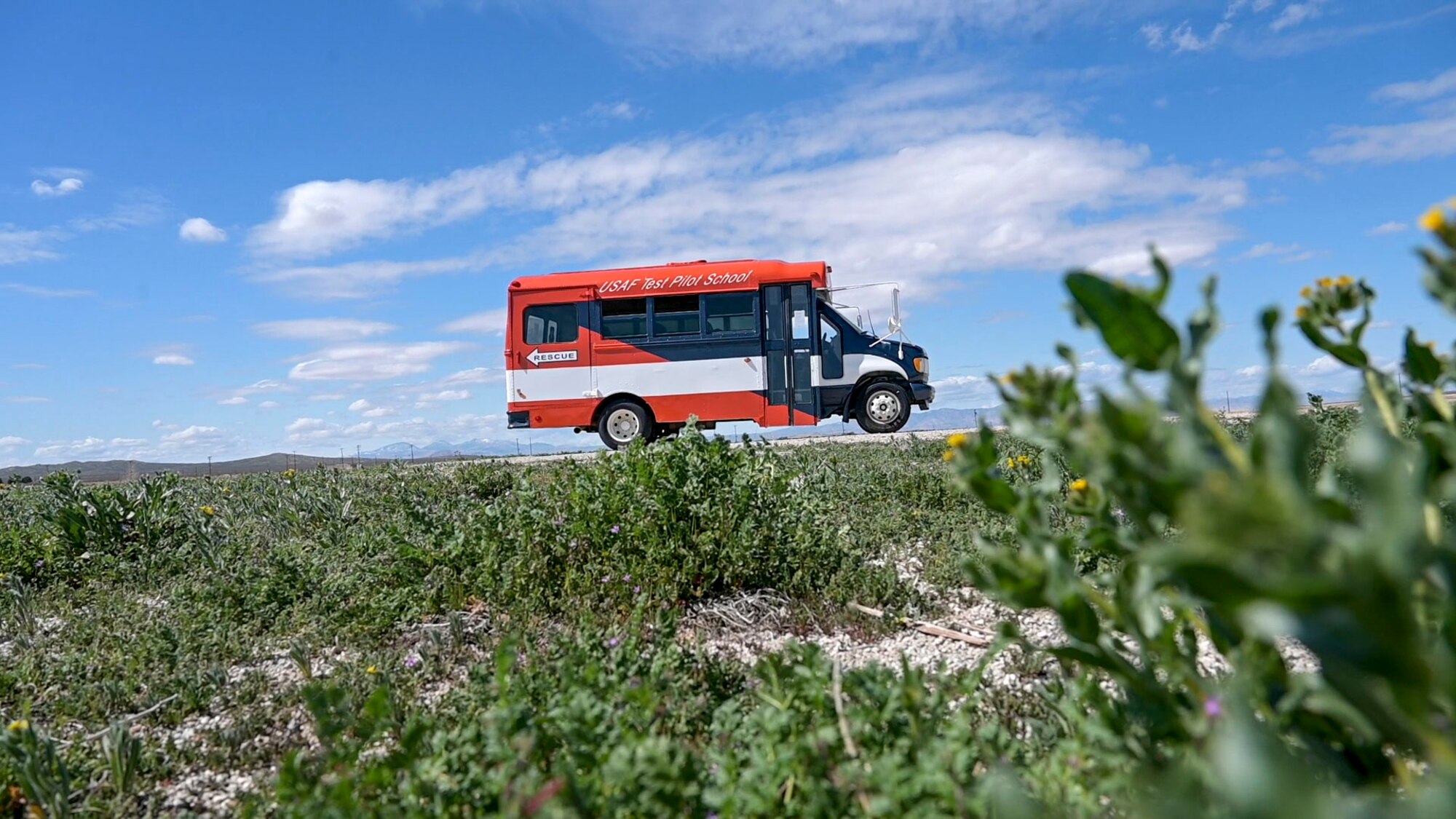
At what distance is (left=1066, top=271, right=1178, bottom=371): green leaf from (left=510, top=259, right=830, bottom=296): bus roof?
13.2 metres

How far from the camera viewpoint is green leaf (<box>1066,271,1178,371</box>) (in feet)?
3.72

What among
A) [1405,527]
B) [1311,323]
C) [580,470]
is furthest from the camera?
[580,470]

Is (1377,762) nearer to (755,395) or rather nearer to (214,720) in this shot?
(214,720)

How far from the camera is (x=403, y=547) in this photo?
4129 mm

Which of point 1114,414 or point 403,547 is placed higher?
point 1114,414

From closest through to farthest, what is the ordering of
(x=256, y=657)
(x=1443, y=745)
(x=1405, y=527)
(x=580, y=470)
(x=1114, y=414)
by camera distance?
(x=1405, y=527), (x=1443, y=745), (x=1114, y=414), (x=256, y=657), (x=580, y=470)

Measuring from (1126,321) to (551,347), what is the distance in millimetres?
13882

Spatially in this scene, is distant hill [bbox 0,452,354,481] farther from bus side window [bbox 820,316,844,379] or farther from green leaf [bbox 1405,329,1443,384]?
green leaf [bbox 1405,329,1443,384]

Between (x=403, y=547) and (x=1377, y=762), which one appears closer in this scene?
(x=1377, y=762)

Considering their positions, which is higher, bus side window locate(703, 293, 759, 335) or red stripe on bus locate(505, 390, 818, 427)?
bus side window locate(703, 293, 759, 335)

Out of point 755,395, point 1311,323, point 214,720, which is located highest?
point 755,395

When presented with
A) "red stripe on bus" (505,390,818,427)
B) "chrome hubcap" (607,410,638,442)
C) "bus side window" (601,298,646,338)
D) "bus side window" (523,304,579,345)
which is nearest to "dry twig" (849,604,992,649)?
"red stripe on bus" (505,390,818,427)

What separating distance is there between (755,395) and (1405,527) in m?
13.6

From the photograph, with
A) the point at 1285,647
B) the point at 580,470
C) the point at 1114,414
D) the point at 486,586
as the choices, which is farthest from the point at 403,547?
the point at 1114,414
